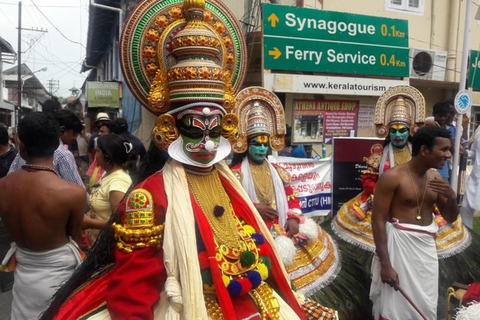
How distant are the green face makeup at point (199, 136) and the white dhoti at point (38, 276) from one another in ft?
4.39

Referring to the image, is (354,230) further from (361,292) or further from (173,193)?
(173,193)

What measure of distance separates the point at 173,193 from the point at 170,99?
49 centimetres

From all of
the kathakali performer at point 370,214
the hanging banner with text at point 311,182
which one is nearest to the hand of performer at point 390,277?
the kathakali performer at point 370,214

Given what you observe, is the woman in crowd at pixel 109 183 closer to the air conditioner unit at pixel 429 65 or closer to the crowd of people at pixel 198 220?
the crowd of people at pixel 198 220

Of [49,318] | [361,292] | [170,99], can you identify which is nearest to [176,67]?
[170,99]

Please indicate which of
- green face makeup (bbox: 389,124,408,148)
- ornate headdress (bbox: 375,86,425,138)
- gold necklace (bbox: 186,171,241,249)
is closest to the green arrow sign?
ornate headdress (bbox: 375,86,425,138)

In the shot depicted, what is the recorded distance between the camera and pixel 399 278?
363 cm

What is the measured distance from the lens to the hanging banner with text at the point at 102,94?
13844mm

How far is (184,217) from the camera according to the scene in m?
2.07

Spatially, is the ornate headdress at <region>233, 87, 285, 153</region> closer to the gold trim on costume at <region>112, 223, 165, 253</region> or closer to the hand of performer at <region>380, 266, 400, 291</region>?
the hand of performer at <region>380, 266, 400, 291</region>

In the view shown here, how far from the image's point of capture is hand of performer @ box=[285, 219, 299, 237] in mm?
4348

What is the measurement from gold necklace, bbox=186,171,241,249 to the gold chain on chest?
211 cm

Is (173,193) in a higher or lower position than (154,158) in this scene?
lower

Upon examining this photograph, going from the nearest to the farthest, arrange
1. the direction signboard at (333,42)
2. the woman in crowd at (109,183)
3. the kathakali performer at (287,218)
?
the woman in crowd at (109,183) → the kathakali performer at (287,218) → the direction signboard at (333,42)
